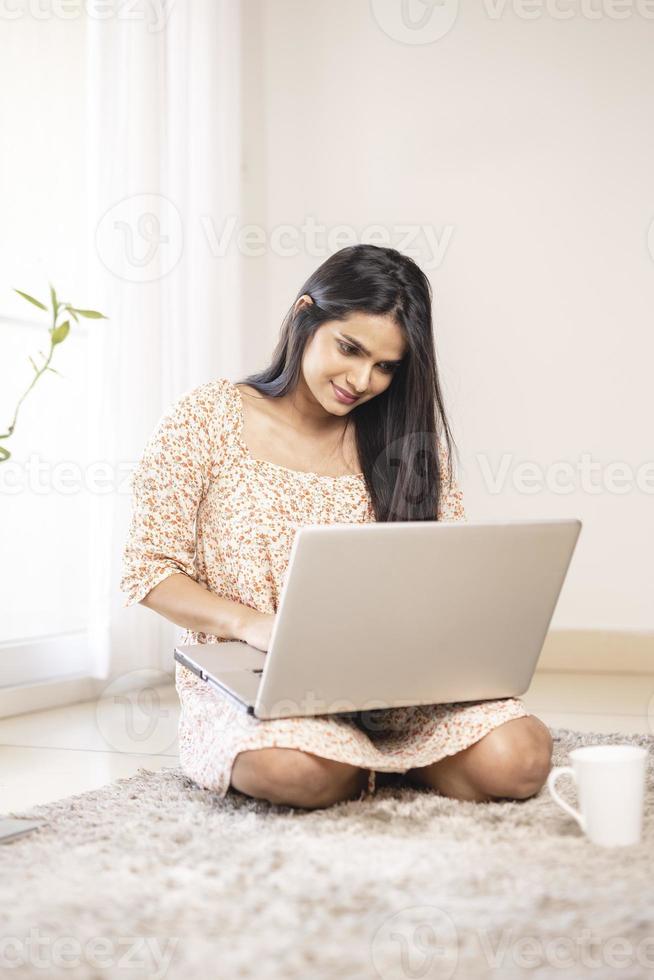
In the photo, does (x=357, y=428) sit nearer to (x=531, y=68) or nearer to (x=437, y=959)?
(x=437, y=959)

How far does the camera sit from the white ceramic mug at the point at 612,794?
1328mm

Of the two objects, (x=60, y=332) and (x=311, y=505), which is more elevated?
(x=60, y=332)

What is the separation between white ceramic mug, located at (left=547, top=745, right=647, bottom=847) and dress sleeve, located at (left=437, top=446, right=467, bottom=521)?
0.62 metres

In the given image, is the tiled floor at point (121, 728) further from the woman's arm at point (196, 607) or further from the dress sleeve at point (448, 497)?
the dress sleeve at point (448, 497)
